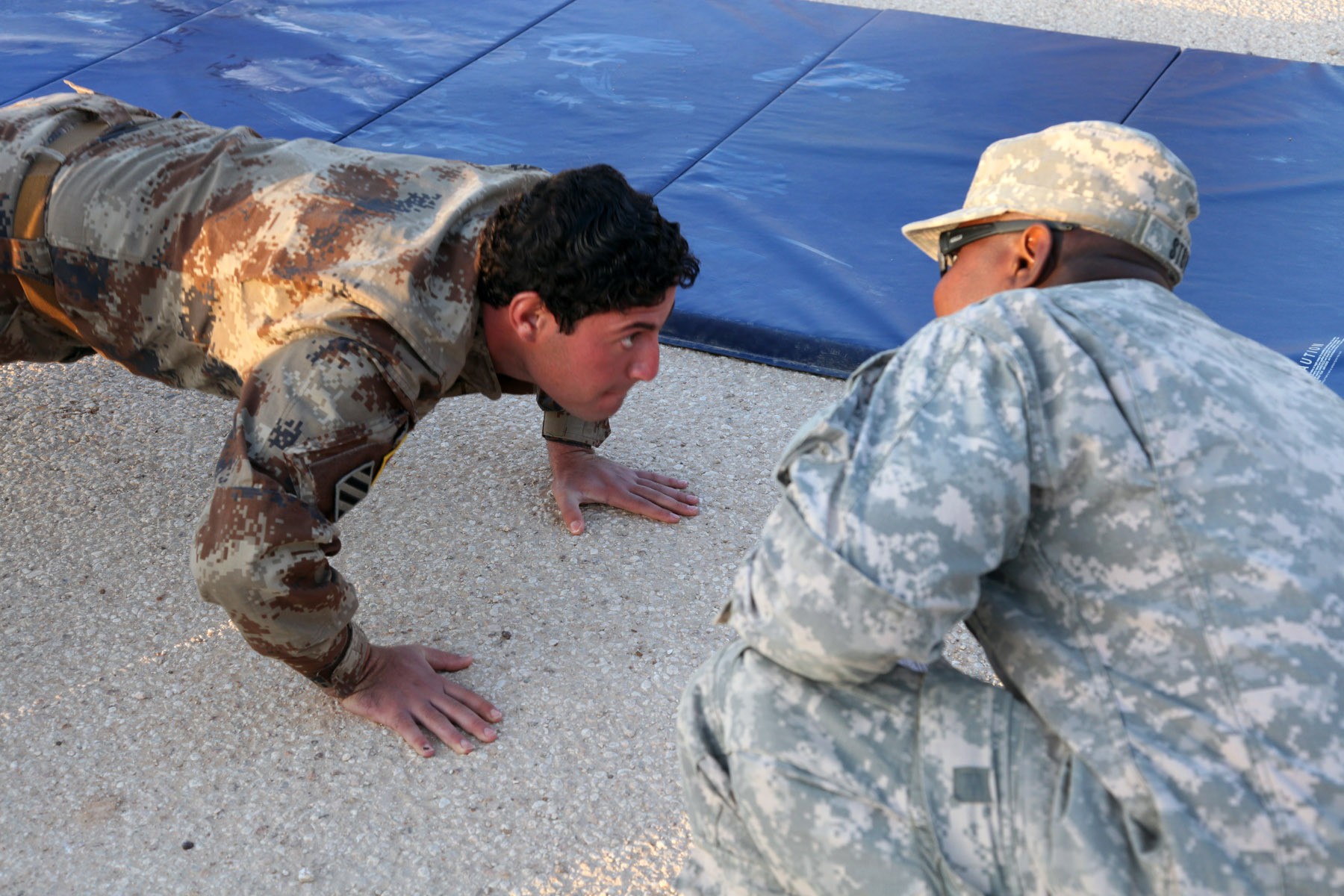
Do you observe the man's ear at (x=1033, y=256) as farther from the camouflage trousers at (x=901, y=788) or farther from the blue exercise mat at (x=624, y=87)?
the blue exercise mat at (x=624, y=87)

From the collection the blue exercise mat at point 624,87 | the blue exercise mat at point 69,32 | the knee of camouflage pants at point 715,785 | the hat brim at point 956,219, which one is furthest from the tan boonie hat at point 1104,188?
the blue exercise mat at point 69,32

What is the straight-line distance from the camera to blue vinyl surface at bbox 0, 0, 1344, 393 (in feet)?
10.3

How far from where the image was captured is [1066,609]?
121 cm

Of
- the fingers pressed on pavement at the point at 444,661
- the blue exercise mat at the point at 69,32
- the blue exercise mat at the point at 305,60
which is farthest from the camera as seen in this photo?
the blue exercise mat at the point at 69,32

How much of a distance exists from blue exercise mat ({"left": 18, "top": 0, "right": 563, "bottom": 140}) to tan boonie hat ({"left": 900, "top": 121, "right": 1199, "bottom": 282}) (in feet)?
9.38

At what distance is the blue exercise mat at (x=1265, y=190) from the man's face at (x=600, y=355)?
1.69 m

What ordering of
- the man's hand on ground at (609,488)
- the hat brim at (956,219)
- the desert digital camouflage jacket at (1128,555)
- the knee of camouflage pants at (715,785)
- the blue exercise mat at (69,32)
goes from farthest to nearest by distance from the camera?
1. the blue exercise mat at (69,32)
2. the man's hand on ground at (609,488)
3. the hat brim at (956,219)
4. the knee of camouflage pants at (715,785)
5. the desert digital camouflage jacket at (1128,555)

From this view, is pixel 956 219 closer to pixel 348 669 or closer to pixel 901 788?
pixel 901 788

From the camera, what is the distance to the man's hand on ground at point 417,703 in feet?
6.40

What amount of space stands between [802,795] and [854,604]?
0.25 meters

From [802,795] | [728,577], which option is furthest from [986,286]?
[728,577]

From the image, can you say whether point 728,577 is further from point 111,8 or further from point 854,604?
point 111,8

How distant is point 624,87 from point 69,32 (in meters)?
2.17

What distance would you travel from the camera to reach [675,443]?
2756mm
